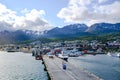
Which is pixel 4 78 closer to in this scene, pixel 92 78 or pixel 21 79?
pixel 21 79

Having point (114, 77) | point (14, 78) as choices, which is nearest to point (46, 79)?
point (14, 78)

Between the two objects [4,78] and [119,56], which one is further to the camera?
[119,56]

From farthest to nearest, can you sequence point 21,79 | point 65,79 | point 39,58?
point 39,58 → point 21,79 → point 65,79

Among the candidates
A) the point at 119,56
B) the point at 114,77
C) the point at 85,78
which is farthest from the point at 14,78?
the point at 119,56

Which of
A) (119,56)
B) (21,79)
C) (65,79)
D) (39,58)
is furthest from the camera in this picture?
(119,56)

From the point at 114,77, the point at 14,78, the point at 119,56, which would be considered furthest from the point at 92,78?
the point at 119,56

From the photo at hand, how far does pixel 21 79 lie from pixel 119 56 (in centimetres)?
12408

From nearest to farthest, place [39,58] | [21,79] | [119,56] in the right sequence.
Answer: [21,79]
[39,58]
[119,56]

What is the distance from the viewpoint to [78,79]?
6419 cm

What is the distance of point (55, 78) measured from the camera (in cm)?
6569

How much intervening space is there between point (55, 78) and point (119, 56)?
133 m

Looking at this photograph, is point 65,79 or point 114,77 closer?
point 65,79

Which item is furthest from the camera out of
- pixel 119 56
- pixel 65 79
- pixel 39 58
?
pixel 119 56

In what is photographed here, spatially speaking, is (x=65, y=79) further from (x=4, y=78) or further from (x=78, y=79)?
(x=4, y=78)
